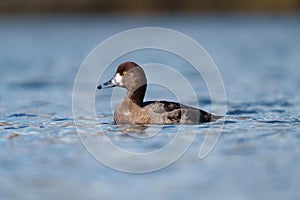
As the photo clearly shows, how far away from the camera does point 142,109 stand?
10.7m

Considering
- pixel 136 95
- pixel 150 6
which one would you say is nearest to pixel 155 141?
pixel 136 95

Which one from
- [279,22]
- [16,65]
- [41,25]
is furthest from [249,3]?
[16,65]

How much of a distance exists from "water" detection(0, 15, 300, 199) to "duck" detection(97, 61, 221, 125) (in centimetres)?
27

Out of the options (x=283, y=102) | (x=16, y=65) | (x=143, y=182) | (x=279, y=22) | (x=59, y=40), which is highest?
(x=279, y=22)

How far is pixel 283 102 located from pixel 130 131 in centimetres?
422

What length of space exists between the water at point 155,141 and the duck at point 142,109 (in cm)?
27

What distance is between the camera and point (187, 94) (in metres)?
14.9

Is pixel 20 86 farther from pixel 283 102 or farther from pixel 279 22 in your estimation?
pixel 279 22

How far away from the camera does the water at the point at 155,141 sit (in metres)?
7.18

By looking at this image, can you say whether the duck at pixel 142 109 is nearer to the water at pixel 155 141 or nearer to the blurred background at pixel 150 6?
the water at pixel 155 141

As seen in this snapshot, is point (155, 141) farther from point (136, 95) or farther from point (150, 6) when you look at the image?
point (150, 6)

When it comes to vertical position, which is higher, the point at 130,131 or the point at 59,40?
the point at 59,40

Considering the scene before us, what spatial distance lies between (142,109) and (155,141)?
1419 mm

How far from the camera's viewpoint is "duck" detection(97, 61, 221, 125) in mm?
10547
